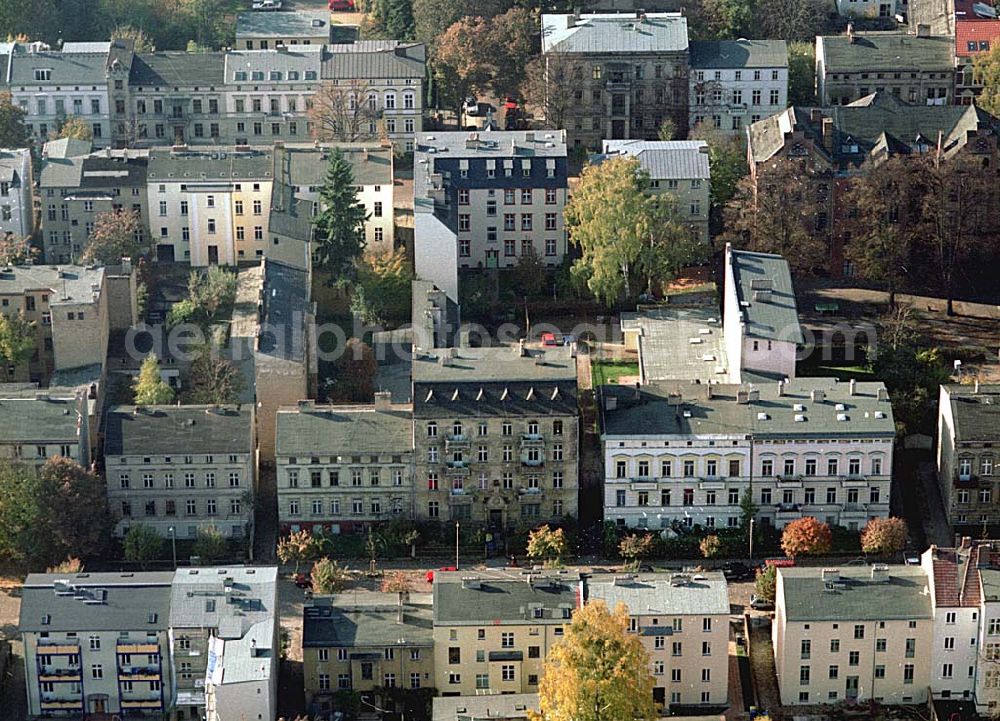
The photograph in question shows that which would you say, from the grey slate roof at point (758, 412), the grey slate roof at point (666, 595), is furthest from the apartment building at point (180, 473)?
the grey slate roof at point (666, 595)

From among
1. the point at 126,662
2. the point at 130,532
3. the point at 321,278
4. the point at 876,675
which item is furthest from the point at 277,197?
the point at 876,675

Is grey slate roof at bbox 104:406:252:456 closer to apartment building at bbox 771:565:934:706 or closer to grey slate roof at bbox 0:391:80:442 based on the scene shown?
grey slate roof at bbox 0:391:80:442

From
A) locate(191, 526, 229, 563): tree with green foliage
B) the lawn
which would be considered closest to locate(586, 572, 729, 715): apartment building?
locate(191, 526, 229, 563): tree with green foliage

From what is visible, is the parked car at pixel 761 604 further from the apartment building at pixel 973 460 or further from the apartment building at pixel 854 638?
the apartment building at pixel 973 460

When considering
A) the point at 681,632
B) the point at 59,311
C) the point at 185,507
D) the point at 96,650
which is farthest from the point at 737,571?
the point at 59,311

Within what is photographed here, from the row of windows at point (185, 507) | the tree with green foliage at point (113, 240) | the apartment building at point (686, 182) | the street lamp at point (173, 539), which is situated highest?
the apartment building at point (686, 182)

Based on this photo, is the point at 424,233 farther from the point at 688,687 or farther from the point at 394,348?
the point at 688,687

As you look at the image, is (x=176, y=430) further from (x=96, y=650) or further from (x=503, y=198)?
(x=503, y=198)
